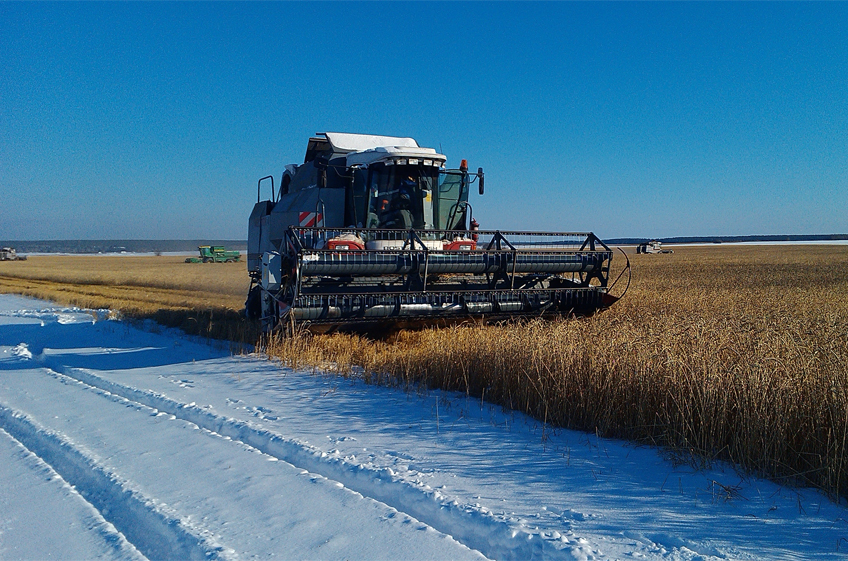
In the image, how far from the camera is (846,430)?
366 cm

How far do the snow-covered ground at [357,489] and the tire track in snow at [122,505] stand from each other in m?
0.01

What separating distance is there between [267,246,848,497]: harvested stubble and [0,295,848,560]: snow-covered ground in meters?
0.23

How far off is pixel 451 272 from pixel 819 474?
5271 millimetres

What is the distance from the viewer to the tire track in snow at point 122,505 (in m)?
3.08

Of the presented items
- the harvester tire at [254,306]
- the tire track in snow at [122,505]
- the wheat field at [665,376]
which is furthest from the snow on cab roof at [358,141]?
the tire track in snow at [122,505]

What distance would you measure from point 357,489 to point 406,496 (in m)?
0.35

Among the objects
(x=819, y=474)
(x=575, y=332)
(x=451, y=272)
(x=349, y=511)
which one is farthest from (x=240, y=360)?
(x=819, y=474)

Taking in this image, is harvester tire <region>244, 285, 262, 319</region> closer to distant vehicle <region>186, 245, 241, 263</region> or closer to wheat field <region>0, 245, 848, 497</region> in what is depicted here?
wheat field <region>0, 245, 848, 497</region>

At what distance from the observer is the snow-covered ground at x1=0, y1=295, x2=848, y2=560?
3.08 meters

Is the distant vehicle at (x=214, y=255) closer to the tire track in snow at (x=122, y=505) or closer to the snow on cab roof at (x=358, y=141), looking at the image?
the snow on cab roof at (x=358, y=141)

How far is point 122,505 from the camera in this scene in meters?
3.62

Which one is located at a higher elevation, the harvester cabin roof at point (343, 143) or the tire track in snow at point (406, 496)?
the harvester cabin roof at point (343, 143)

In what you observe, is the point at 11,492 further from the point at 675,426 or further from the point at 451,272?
the point at 451,272

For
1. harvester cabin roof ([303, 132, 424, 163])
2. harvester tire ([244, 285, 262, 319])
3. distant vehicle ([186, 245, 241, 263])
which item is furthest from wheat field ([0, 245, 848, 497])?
distant vehicle ([186, 245, 241, 263])
